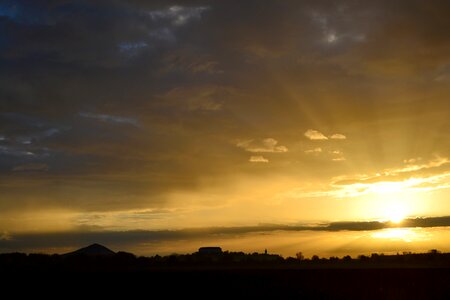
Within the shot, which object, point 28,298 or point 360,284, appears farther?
point 360,284

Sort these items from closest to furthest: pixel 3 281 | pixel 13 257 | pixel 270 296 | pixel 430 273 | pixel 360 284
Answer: pixel 270 296, pixel 360 284, pixel 3 281, pixel 430 273, pixel 13 257

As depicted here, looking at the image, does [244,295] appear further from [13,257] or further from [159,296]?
[13,257]

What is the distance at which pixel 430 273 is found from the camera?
5869 cm

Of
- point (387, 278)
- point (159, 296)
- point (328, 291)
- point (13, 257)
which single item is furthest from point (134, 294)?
point (13, 257)

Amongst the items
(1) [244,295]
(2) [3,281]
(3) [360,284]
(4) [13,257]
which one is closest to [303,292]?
(1) [244,295]

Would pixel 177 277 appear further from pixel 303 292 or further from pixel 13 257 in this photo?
pixel 13 257

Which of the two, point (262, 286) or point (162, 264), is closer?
point (262, 286)

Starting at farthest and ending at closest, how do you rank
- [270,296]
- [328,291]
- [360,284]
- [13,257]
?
[13,257] → [360,284] → [328,291] → [270,296]

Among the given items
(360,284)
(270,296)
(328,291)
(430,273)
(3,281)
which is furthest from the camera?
(430,273)

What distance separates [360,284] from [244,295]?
12.8m

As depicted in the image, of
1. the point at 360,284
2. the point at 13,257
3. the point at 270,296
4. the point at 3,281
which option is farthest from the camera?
the point at 13,257

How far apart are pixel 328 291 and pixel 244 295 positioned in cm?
710

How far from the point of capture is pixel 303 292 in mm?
44688

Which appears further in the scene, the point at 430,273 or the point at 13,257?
the point at 13,257
